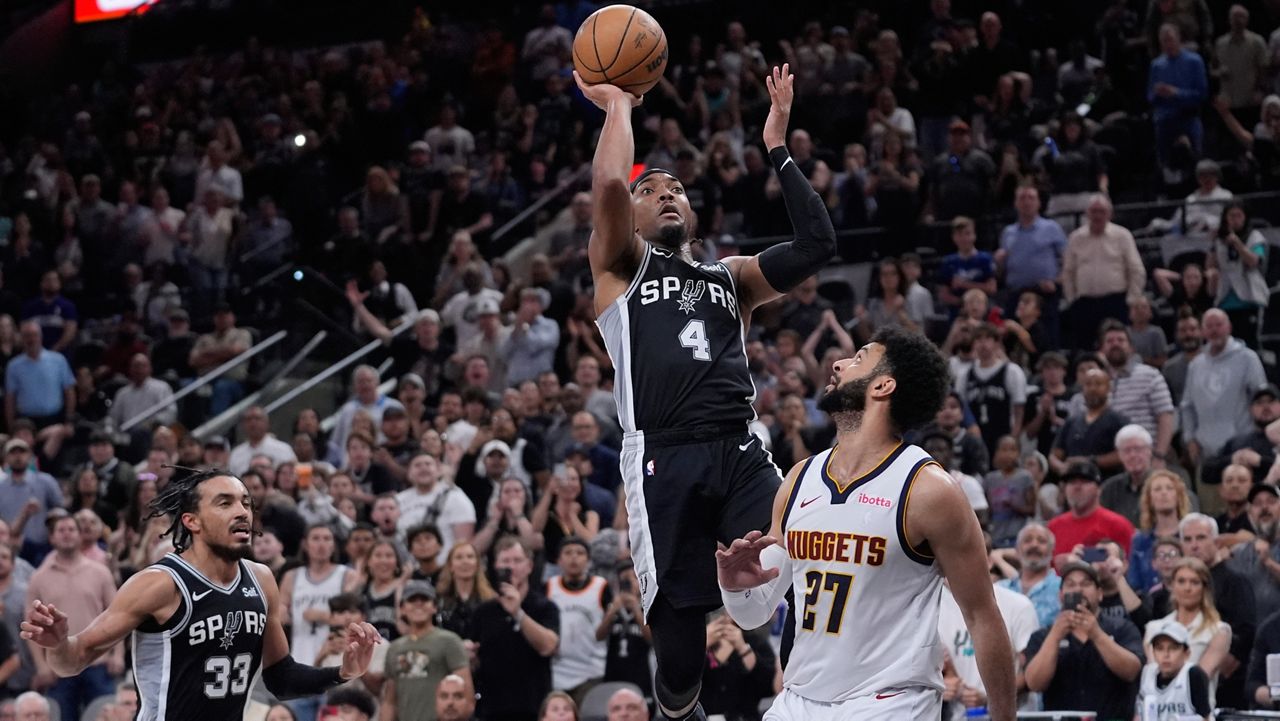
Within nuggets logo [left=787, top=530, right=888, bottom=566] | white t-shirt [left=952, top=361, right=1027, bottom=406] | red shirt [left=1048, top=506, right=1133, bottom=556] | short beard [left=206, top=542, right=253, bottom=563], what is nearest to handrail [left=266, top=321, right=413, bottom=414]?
white t-shirt [left=952, top=361, right=1027, bottom=406]

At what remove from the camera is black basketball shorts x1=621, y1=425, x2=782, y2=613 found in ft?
22.6

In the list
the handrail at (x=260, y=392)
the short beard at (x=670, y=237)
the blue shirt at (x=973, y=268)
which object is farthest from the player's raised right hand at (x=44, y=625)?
the handrail at (x=260, y=392)

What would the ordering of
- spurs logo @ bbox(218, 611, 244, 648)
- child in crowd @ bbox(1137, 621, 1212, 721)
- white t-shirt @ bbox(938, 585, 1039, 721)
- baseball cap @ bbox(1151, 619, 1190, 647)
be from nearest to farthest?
spurs logo @ bbox(218, 611, 244, 648), child in crowd @ bbox(1137, 621, 1212, 721), baseball cap @ bbox(1151, 619, 1190, 647), white t-shirt @ bbox(938, 585, 1039, 721)

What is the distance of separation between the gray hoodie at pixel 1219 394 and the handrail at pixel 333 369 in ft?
26.4

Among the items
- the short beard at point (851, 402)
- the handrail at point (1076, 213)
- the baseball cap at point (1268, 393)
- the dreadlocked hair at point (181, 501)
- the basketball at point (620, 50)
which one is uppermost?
the basketball at point (620, 50)

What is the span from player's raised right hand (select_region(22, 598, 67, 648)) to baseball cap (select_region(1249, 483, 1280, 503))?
771 centimetres

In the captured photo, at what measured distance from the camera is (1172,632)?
9992 mm

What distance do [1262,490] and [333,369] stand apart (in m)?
9.93

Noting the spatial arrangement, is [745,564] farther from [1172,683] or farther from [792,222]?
[1172,683]

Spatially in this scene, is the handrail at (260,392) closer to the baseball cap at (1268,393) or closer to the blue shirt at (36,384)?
the blue shirt at (36,384)

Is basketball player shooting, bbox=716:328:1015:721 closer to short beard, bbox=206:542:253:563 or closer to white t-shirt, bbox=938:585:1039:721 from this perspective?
short beard, bbox=206:542:253:563

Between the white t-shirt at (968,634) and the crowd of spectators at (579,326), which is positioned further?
the crowd of spectators at (579,326)

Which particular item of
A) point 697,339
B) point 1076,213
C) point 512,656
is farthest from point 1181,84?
point 697,339

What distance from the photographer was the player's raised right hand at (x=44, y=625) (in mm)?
6598
